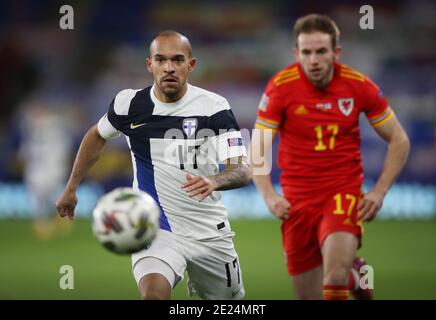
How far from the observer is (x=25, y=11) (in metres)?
22.4

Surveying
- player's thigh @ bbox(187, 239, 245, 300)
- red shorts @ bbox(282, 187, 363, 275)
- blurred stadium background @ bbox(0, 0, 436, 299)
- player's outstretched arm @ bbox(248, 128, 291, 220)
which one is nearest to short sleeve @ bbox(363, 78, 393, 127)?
red shorts @ bbox(282, 187, 363, 275)

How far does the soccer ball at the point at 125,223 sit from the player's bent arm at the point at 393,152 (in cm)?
210

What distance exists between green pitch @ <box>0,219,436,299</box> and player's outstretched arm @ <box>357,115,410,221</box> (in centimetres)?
254

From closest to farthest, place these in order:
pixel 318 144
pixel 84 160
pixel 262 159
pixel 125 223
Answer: pixel 125 223, pixel 84 160, pixel 262 159, pixel 318 144

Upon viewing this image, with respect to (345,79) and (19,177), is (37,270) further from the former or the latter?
(19,177)

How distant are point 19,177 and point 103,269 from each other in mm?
7145

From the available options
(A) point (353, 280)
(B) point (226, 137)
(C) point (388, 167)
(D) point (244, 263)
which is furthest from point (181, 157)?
(D) point (244, 263)

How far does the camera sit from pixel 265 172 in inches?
273

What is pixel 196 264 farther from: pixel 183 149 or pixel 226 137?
pixel 226 137

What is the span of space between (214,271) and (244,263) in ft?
18.8

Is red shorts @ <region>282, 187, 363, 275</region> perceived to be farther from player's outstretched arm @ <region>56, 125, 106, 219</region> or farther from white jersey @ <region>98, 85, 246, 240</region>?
player's outstretched arm @ <region>56, 125, 106, 219</region>

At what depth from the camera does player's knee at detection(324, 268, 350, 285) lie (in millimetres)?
6422

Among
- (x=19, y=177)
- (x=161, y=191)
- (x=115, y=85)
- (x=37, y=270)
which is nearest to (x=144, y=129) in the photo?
(x=161, y=191)

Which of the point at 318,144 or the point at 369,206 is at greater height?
the point at 318,144
